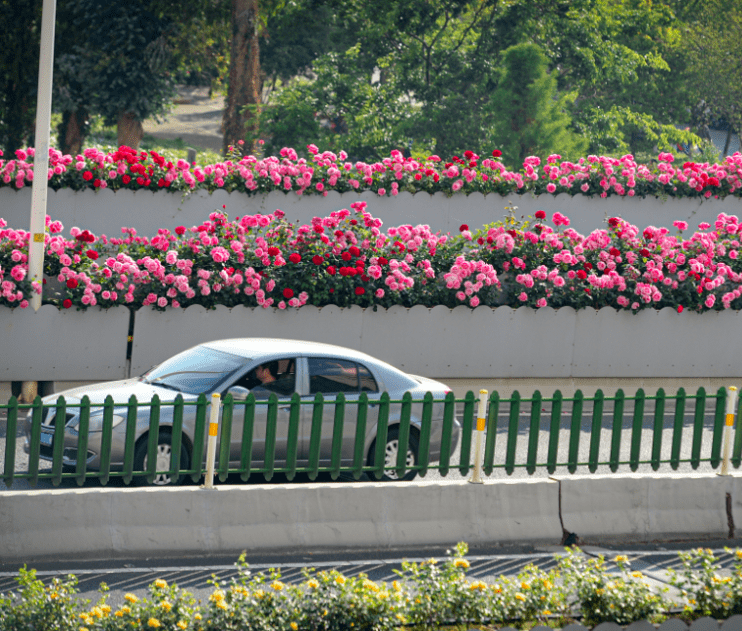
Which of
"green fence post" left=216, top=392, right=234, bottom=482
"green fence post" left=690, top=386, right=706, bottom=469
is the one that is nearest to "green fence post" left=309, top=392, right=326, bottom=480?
"green fence post" left=216, top=392, right=234, bottom=482

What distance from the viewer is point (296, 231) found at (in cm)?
1758

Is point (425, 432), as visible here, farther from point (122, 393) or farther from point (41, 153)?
point (41, 153)

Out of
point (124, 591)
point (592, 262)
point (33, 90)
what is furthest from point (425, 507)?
point (33, 90)

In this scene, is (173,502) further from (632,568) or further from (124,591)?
(632,568)

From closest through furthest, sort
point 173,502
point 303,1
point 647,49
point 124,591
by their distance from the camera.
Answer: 1. point 124,591
2. point 173,502
3. point 303,1
4. point 647,49

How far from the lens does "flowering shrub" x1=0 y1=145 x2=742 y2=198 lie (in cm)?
2114

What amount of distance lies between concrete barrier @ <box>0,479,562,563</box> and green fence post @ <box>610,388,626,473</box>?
0.91 meters

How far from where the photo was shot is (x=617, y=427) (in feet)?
33.4

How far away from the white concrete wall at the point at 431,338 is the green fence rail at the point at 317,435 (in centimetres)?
452

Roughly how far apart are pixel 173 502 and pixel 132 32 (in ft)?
88.7

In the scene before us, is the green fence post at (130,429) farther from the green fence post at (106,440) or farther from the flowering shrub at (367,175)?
the flowering shrub at (367,175)

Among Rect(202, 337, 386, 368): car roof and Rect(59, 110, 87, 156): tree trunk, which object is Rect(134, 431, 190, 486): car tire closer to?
Rect(202, 337, 386, 368): car roof

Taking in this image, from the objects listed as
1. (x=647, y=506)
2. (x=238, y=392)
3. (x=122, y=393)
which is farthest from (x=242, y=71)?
(x=647, y=506)

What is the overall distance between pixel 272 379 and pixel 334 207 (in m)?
12.1
